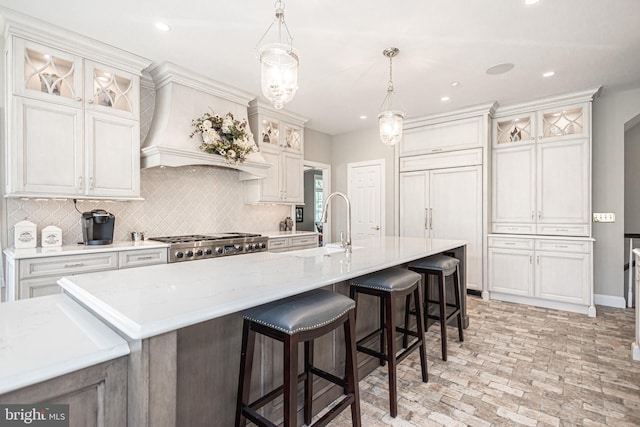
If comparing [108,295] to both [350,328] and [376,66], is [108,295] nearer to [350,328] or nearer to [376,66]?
[350,328]

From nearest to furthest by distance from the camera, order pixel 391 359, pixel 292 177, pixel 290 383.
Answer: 1. pixel 290 383
2. pixel 391 359
3. pixel 292 177

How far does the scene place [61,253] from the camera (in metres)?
2.48

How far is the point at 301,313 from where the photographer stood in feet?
4.57

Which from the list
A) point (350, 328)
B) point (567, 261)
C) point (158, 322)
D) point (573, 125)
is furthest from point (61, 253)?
point (573, 125)

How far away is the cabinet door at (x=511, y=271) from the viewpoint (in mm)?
4176

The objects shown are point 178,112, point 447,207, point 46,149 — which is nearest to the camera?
point 46,149

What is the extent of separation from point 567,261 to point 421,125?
8.87 ft

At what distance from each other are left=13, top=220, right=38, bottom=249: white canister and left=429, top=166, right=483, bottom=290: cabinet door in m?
4.75

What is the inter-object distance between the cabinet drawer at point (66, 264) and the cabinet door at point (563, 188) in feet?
16.4

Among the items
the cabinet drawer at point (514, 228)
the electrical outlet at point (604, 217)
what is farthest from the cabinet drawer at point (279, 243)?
the electrical outlet at point (604, 217)

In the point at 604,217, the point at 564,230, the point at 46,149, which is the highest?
the point at 46,149

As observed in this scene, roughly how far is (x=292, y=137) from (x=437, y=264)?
3.12 metres

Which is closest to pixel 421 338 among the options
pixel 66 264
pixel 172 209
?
pixel 66 264

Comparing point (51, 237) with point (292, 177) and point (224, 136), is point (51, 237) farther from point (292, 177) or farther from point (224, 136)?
point (292, 177)
